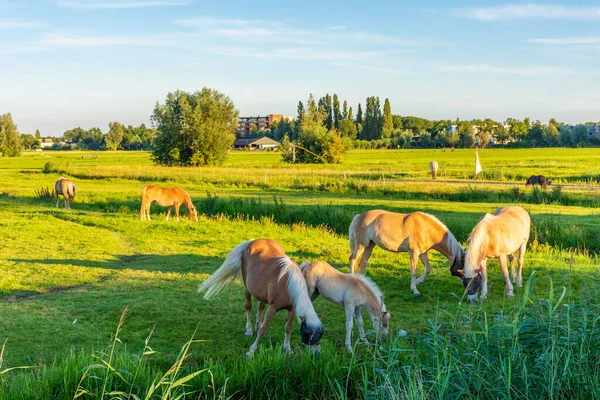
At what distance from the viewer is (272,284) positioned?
7.70 m

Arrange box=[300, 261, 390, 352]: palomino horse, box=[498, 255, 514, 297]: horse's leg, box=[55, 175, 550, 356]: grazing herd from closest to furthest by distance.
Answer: box=[55, 175, 550, 356]: grazing herd → box=[300, 261, 390, 352]: palomino horse → box=[498, 255, 514, 297]: horse's leg

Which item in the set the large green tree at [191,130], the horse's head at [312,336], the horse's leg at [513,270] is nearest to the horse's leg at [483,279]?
the horse's leg at [513,270]

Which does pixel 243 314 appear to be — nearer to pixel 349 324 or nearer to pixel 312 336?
pixel 349 324

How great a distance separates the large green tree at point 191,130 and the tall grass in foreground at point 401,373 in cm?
5138

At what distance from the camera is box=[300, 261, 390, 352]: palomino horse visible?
25.7ft

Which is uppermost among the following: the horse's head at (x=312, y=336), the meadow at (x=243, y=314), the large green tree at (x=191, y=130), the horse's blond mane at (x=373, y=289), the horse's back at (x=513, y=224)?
the large green tree at (x=191, y=130)

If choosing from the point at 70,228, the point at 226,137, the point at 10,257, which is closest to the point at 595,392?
the point at 10,257

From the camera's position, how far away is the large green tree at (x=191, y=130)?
5691cm

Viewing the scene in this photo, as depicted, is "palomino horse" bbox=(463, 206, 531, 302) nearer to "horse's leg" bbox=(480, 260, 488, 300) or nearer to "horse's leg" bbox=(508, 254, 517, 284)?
Result: "horse's leg" bbox=(480, 260, 488, 300)

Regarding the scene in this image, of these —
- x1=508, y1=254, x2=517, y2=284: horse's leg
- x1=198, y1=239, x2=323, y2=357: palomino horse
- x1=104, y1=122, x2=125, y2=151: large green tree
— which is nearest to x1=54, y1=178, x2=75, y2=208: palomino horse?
x1=198, y1=239, x2=323, y2=357: palomino horse

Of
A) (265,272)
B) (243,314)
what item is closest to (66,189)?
(243,314)

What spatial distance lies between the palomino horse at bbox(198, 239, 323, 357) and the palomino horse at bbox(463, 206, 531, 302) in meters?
3.73

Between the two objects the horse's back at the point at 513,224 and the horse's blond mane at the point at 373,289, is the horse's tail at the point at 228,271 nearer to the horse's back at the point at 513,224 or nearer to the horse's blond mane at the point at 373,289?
the horse's blond mane at the point at 373,289

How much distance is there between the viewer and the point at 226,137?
5894 cm
